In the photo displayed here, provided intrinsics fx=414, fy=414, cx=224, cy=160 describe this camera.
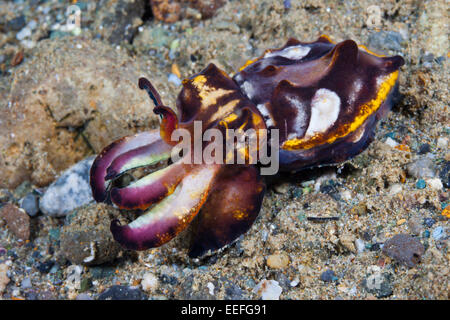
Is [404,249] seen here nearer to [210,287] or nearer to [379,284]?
[379,284]

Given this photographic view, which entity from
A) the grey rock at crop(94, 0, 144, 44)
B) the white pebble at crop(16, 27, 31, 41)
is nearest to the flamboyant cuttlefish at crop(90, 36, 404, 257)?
the grey rock at crop(94, 0, 144, 44)

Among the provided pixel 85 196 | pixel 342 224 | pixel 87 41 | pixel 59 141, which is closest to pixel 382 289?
pixel 342 224

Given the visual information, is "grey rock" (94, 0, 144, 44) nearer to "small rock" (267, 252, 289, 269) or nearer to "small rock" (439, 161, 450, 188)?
"small rock" (267, 252, 289, 269)

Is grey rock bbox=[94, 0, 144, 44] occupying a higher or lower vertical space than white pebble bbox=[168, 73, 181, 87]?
higher

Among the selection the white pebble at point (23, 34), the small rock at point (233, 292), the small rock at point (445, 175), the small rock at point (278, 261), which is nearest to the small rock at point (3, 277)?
the small rock at point (233, 292)

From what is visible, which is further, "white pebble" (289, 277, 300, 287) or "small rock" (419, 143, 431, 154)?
"small rock" (419, 143, 431, 154)

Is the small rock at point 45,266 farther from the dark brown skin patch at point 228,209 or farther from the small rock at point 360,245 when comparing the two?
the small rock at point 360,245
